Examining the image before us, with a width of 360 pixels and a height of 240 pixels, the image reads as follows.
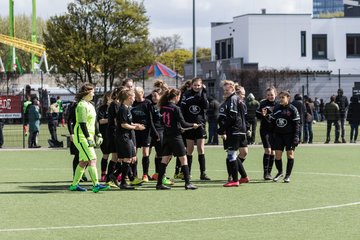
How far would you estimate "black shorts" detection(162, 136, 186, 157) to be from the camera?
15.0m

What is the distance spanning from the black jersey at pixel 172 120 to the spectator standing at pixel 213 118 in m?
12.8

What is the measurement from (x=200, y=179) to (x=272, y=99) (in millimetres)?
2089

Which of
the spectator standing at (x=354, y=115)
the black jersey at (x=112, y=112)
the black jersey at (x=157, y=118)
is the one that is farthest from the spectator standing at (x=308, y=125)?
the black jersey at (x=112, y=112)

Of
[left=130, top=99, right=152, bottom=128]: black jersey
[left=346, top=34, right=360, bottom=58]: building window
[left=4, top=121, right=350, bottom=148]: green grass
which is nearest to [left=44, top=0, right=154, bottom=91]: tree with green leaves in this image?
[left=4, top=121, right=350, bottom=148]: green grass

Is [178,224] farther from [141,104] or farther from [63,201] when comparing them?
[141,104]

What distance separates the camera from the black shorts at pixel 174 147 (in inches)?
590

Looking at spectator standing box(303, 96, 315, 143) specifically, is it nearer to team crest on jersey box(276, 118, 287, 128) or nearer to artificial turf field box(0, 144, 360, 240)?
artificial turf field box(0, 144, 360, 240)

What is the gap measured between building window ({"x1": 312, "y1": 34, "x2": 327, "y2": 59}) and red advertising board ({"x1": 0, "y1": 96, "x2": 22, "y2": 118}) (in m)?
37.0

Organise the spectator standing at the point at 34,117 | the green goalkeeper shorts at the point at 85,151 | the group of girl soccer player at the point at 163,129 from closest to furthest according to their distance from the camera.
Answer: the green goalkeeper shorts at the point at 85,151, the group of girl soccer player at the point at 163,129, the spectator standing at the point at 34,117

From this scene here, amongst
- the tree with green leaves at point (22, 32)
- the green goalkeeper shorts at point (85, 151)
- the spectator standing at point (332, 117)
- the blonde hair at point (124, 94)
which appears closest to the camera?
the green goalkeeper shorts at point (85, 151)

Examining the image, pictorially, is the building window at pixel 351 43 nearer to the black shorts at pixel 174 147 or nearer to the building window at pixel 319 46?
the building window at pixel 319 46

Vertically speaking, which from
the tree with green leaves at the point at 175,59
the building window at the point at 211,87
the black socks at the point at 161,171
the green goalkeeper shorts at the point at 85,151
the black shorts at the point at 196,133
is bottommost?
the black socks at the point at 161,171

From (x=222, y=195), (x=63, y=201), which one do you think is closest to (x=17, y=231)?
(x=63, y=201)

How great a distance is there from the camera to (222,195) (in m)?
14.0
